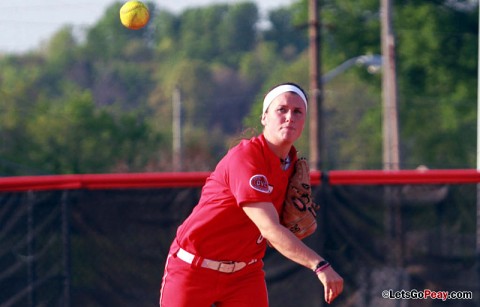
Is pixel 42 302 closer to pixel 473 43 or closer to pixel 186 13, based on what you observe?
pixel 473 43

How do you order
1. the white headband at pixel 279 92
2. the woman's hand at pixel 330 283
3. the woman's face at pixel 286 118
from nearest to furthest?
the woman's hand at pixel 330 283
the woman's face at pixel 286 118
the white headband at pixel 279 92

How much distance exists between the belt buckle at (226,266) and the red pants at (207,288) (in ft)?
0.08

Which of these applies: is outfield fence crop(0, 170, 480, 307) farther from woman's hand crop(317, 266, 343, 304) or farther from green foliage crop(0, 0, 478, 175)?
woman's hand crop(317, 266, 343, 304)

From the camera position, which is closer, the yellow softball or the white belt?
the white belt

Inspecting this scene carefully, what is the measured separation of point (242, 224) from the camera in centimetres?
534

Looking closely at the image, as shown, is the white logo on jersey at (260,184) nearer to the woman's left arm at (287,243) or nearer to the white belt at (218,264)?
the woman's left arm at (287,243)

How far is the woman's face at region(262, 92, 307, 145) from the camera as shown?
5.19 m

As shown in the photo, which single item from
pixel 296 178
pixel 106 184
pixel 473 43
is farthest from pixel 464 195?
pixel 473 43

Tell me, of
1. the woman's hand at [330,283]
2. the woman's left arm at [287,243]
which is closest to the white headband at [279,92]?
the woman's left arm at [287,243]

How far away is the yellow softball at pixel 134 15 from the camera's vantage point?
291 inches

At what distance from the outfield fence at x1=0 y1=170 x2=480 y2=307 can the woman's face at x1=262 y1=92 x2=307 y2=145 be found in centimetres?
322

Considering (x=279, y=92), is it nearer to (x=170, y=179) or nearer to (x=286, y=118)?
(x=286, y=118)

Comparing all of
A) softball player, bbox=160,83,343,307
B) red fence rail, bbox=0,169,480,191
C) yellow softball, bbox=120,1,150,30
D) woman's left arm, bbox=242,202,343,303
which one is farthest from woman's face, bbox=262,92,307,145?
red fence rail, bbox=0,169,480,191

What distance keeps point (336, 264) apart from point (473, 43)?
32.2 meters
